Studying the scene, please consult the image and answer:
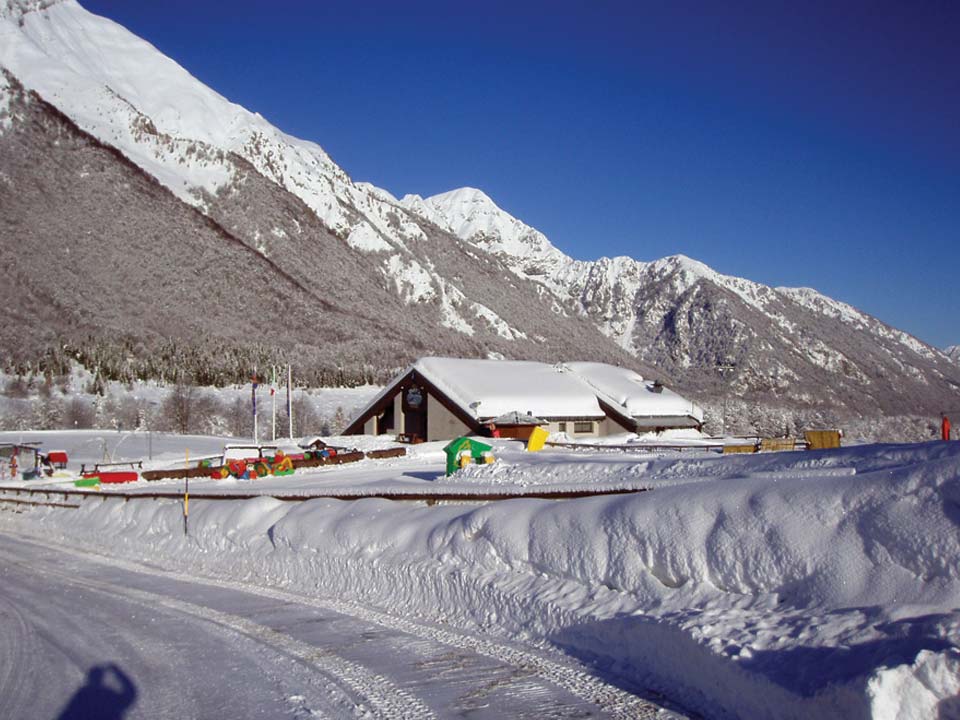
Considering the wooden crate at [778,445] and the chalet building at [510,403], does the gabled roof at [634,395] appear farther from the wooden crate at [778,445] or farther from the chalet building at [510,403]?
the wooden crate at [778,445]

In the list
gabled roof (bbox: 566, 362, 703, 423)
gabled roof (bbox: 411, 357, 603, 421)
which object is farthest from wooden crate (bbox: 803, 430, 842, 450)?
gabled roof (bbox: 566, 362, 703, 423)

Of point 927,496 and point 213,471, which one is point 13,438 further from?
point 927,496

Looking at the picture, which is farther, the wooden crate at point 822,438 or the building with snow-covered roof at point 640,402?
the building with snow-covered roof at point 640,402

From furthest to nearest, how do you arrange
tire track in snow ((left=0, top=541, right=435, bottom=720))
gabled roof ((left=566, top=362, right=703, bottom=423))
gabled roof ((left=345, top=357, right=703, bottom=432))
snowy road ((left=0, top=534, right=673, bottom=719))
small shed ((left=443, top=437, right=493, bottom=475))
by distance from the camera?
gabled roof ((left=566, top=362, right=703, bottom=423)) → gabled roof ((left=345, top=357, right=703, bottom=432)) → small shed ((left=443, top=437, right=493, bottom=475)) → snowy road ((left=0, top=534, right=673, bottom=719)) → tire track in snow ((left=0, top=541, right=435, bottom=720))

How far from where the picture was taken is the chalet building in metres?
49.4

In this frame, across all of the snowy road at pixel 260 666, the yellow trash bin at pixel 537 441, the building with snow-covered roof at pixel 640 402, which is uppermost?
the building with snow-covered roof at pixel 640 402

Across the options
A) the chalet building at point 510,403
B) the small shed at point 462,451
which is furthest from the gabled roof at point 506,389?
the small shed at point 462,451

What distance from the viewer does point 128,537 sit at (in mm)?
21781

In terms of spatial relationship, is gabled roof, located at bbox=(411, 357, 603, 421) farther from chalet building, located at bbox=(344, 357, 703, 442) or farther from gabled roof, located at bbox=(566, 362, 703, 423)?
gabled roof, located at bbox=(566, 362, 703, 423)

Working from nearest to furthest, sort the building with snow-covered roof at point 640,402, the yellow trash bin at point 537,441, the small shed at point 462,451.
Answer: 1. the small shed at point 462,451
2. the yellow trash bin at point 537,441
3. the building with snow-covered roof at point 640,402

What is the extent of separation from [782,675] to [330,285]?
193 m

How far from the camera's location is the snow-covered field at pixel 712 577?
7.13 metres

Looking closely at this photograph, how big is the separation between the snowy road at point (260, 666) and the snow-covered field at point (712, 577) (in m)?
0.70

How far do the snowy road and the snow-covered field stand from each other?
0.70 metres
